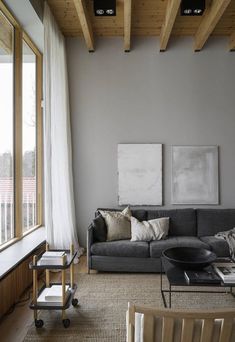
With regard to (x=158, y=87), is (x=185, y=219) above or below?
below

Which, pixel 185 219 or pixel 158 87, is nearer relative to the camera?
pixel 185 219

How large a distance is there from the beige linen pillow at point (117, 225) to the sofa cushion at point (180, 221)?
1.45ft

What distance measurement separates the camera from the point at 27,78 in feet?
15.1

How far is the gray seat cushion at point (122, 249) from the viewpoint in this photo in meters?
3.82

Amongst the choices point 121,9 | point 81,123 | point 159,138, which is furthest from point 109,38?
point 159,138

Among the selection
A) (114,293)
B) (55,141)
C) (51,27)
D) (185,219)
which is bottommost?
(114,293)

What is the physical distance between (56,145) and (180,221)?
7.18 ft

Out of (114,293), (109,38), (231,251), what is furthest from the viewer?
(109,38)

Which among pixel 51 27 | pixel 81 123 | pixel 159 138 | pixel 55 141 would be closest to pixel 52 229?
pixel 55 141

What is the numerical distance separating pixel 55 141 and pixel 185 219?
2.28 metres

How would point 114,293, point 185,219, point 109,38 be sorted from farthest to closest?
point 109,38 → point 185,219 → point 114,293

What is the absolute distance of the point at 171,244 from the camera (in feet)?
12.7

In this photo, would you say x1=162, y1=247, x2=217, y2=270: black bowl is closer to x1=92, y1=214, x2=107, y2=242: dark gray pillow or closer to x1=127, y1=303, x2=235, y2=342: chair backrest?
x1=92, y1=214, x2=107, y2=242: dark gray pillow

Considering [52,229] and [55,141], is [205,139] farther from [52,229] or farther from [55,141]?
[52,229]
